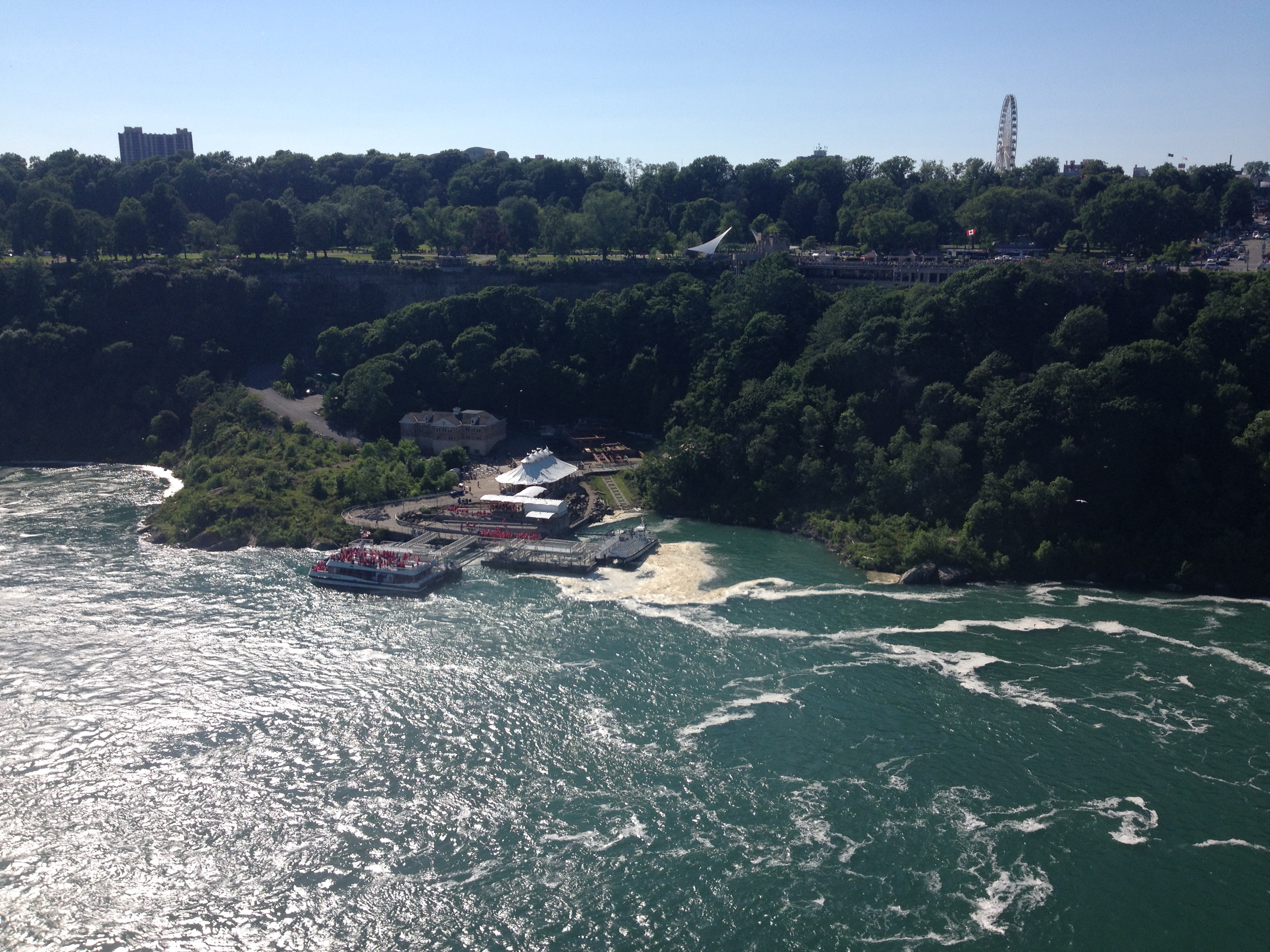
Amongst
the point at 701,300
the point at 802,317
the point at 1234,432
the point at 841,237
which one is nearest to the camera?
the point at 1234,432

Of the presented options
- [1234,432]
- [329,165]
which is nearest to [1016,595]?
[1234,432]

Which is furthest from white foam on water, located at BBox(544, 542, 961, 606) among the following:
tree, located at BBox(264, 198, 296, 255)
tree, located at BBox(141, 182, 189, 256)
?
tree, located at BBox(141, 182, 189, 256)

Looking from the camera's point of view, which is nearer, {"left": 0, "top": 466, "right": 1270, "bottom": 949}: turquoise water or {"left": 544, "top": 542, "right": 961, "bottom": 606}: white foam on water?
{"left": 0, "top": 466, "right": 1270, "bottom": 949}: turquoise water

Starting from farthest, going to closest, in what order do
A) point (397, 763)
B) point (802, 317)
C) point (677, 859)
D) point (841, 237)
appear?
1. point (841, 237)
2. point (802, 317)
3. point (397, 763)
4. point (677, 859)

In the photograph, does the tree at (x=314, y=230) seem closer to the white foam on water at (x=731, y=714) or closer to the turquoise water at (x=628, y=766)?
the turquoise water at (x=628, y=766)

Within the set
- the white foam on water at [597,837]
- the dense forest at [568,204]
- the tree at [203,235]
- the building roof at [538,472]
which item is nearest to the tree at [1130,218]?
the dense forest at [568,204]

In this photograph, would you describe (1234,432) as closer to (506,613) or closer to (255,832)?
(506,613)

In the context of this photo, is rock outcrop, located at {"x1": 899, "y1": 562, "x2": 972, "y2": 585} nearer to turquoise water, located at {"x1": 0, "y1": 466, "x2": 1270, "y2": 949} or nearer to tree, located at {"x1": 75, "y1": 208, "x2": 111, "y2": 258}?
turquoise water, located at {"x1": 0, "y1": 466, "x2": 1270, "y2": 949}
